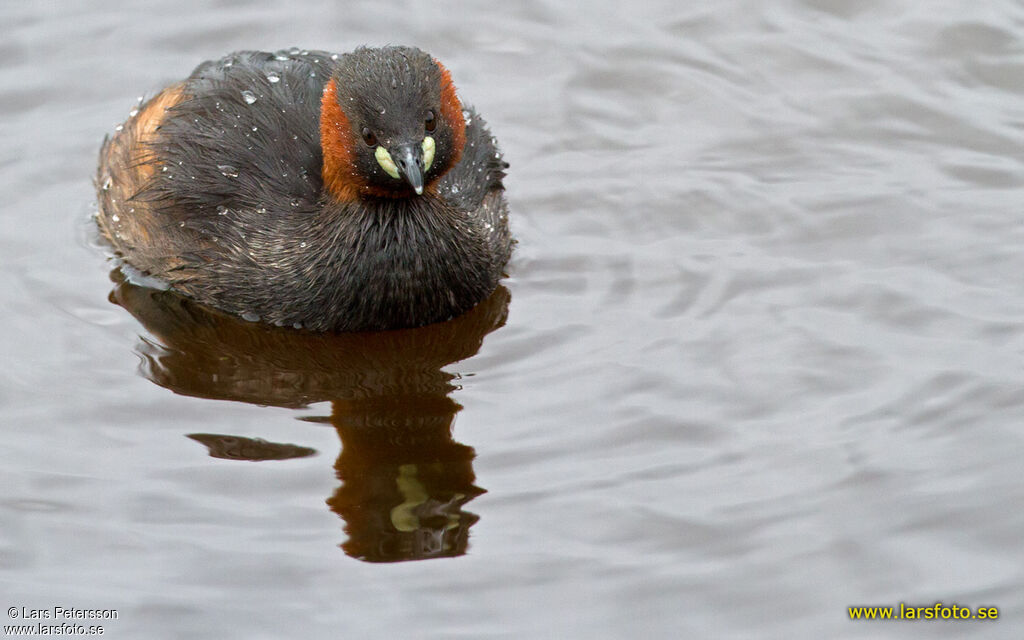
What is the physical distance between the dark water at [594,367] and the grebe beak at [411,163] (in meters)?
1.15

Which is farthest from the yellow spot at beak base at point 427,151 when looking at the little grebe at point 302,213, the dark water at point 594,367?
the dark water at point 594,367

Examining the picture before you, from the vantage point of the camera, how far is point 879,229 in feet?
30.2

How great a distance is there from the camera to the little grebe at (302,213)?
331 inches

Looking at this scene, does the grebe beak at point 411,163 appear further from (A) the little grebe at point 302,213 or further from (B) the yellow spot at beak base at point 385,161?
(A) the little grebe at point 302,213

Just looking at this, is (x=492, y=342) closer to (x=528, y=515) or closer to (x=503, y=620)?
(x=528, y=515)

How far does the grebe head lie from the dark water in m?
1.04

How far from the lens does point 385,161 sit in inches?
312

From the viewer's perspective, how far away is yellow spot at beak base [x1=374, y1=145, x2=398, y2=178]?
7891 mm

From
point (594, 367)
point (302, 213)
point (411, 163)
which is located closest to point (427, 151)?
point (411, 163)

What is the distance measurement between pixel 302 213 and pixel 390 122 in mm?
985

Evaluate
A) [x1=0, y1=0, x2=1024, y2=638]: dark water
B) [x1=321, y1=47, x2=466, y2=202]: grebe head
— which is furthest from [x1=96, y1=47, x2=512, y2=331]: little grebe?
[x1=0, y1=0, x2=1024, y2=638]: dark water

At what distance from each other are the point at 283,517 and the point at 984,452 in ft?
11.2

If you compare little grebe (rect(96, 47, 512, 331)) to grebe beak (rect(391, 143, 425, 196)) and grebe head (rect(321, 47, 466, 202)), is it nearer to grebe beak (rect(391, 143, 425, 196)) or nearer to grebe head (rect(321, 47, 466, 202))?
grebe head (rect(321, 47, 466, 202))

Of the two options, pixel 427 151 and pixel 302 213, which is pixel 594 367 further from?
pixel 302 213
